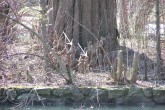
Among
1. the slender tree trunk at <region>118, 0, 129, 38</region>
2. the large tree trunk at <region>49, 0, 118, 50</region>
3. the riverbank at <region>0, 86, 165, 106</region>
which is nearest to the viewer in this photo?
the riverbank at <region>0, 86, 165, 106</region>

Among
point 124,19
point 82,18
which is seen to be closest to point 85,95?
point 82,18

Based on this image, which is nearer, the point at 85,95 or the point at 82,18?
the point at 85,95

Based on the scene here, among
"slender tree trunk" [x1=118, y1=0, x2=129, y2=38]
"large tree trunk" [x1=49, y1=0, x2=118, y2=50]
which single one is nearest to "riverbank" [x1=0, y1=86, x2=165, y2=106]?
"large tree trunk" [x1=49, y1=0, x2=118, y2=50]

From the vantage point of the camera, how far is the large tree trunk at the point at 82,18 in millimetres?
13281

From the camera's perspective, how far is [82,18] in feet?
44.2

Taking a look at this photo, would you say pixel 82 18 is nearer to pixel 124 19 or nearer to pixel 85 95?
pixel 124 19

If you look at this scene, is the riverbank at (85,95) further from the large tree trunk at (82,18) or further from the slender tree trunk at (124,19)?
the slender tree trunk at (124,19)

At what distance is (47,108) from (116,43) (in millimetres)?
4605

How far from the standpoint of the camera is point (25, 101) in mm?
10031

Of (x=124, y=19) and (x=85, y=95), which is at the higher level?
(x=124, y=19)

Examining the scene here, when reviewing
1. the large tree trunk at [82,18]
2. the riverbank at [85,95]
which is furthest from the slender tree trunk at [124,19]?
the riverbank at [85,95]

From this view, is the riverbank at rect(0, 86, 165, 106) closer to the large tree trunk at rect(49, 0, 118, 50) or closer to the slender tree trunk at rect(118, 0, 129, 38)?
the large tree trunk at rect(49, 0, 118, 50)

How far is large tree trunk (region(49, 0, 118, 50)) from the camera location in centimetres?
1328

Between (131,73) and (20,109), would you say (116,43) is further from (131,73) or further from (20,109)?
(20,109)
